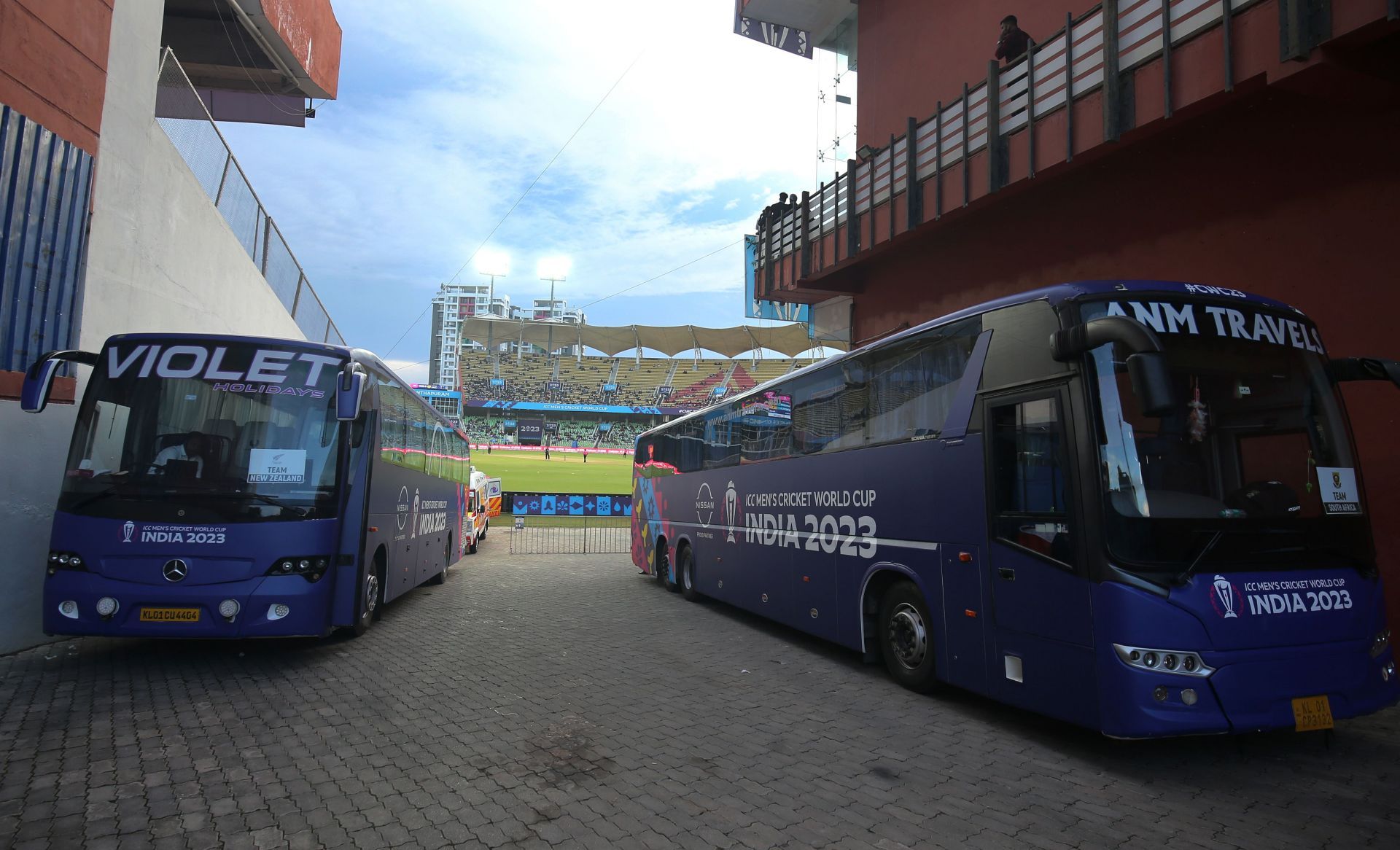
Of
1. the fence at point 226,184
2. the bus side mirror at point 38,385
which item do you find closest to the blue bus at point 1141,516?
the bus side mirror at point 38,385

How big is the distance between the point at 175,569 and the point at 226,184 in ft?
25.9

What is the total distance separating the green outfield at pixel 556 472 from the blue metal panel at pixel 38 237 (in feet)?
79.2

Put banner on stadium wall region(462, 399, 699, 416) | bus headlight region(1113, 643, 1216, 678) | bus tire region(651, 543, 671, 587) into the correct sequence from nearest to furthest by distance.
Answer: bus headlight region(1113, 643, 1216, 678)
bus tire region(651, 543, 671, 587)
banner on stadium wall region(462, 399, 699, 416)

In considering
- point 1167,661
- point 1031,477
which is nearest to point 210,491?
point 1031,477

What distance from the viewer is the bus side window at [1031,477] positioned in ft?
16.0

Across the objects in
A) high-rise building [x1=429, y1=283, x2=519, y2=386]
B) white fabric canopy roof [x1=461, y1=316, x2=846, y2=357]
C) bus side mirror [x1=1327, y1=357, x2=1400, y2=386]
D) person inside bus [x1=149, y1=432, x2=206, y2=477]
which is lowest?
person inside bus [x1=149, y1=432, x2=206, y2=477]

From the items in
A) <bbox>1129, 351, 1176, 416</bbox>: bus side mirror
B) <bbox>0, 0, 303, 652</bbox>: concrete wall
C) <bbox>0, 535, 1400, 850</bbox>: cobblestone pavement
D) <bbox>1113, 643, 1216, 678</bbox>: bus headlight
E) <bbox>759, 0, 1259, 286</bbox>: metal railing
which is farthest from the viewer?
<bbox>759, 0, 1259, 286</bbox>: metal railing

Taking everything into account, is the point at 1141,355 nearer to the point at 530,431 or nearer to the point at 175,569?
the point at 175,569

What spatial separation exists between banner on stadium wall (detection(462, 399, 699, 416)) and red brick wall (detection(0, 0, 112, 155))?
78596mm

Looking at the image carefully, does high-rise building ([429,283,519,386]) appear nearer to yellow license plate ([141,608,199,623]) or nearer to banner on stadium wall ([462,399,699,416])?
banner on stadium wall ([462,399,699,416])

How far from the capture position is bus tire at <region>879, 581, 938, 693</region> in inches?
251

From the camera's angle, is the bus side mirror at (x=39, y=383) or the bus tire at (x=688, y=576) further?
the bus tire at (x=688, y=576)

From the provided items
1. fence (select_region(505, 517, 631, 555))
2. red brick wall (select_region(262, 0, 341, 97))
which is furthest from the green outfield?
red brick wall (select_region(262, 0, 341, 97))

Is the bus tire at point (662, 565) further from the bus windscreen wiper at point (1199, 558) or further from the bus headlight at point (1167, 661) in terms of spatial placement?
the bus windscreen wiper at point (1199, 558)
